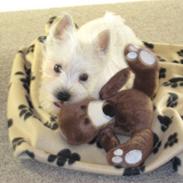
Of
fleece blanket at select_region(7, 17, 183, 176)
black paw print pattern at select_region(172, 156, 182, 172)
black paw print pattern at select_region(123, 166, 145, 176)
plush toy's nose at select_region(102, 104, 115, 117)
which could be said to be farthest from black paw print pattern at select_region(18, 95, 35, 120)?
black paw print pattern at select_region(172, 156, 182, 172)

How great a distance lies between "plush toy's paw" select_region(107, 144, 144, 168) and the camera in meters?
1.40

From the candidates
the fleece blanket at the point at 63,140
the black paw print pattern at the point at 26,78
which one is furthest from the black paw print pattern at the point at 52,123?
the black paw print pattern at the point at 26,78

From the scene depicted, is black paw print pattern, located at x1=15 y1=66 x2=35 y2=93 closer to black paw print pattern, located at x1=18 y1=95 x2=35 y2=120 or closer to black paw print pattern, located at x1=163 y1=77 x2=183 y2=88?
black paw print pattern, located at x1=18 y1=95 x2=35 y2=120

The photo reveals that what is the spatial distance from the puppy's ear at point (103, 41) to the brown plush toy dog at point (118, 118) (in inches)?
4.8

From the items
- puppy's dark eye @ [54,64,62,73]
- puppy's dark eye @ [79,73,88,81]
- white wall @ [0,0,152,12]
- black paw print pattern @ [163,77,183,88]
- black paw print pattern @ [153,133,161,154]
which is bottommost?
white wall @ [0,0,152,12]

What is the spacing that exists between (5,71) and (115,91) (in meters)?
0.73

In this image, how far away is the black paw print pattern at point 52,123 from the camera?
161 centimetres

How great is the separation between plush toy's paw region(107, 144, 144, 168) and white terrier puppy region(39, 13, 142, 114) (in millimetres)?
287

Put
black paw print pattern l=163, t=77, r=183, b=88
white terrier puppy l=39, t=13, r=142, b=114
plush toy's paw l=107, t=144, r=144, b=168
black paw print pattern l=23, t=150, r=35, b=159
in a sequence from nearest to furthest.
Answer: plush toy's paw l=107, t=144, r=144, b=168
black paw print pattern l=23, t=150, r=35, b=159
white terrier puppy l=39, t=13, r=142, b=114
black paw print pattern l=163, t=77, r=183, b=88

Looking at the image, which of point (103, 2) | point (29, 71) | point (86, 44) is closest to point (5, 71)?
point (29, 71)

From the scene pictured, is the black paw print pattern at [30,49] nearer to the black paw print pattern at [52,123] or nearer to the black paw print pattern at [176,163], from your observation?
the black paw print pattern at [52,123]

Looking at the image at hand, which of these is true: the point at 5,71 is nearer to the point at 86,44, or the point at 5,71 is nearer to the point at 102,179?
the point at 86,44

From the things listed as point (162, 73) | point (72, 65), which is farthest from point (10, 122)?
point (162, 73)

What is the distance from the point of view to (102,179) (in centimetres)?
148
